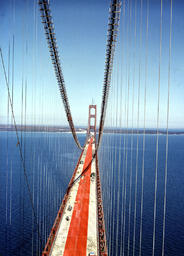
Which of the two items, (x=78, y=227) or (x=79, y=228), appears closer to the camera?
(x=79, y=228)

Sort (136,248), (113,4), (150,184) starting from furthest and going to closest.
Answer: (150,184)
(136,248)
(113,4)

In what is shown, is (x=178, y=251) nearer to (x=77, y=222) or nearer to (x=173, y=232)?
(x=173, y=232)

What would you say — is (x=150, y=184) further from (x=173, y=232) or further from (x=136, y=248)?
(x=136, y=248)

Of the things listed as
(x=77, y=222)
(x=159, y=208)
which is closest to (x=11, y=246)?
(x=77, y=222)

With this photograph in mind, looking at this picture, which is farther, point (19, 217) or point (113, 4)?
point (19, 217)

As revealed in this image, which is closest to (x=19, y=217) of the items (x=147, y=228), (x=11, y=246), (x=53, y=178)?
(x=11, y=246)

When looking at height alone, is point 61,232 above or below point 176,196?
above

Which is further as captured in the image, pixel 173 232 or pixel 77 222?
pixel 173 232

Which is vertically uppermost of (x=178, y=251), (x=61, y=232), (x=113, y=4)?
(x=113, y=4)

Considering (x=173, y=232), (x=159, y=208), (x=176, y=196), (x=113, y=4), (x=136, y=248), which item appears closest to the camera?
(x=113, y=4)
